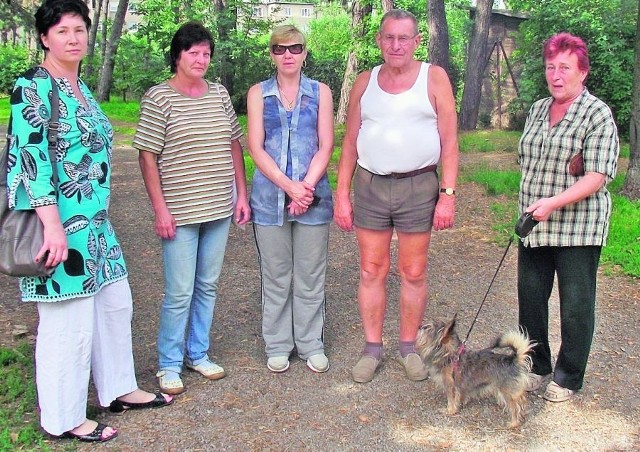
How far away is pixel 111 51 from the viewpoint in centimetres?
2422

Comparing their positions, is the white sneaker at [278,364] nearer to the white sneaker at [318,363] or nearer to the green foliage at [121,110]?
the white sneaker at [318,363]

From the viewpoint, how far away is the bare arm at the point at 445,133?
3666 mm

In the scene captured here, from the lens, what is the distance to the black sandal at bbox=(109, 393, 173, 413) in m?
3.62

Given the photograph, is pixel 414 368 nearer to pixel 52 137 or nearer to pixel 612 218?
pixel 52 137

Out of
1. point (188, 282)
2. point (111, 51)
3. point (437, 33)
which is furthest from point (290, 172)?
point (111, 51)

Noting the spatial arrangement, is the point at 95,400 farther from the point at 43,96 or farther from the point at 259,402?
the point at 43,96

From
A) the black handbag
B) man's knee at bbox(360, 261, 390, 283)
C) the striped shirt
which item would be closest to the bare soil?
man's knee at bbox(360, 261, 390, 283)

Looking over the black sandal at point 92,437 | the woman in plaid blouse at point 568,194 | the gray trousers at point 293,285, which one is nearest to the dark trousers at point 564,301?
the woman in plaid blouse at point 568,194

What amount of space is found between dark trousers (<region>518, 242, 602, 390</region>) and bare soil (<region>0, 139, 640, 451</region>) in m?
0.25

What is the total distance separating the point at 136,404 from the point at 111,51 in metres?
22.7

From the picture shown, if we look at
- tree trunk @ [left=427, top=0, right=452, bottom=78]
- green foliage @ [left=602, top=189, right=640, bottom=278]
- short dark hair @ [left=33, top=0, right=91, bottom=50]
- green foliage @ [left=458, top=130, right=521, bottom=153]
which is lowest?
green foliage @ [left=602, top=189, right=640, bottom=278]

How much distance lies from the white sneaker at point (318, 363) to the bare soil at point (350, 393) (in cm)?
5

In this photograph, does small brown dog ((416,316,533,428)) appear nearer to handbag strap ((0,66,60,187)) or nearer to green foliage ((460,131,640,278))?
handbag strap ((0,66,60,187))

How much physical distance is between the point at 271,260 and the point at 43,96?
5.23 feet
